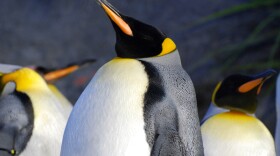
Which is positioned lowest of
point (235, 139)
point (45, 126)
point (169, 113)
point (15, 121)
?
point (235, 139)

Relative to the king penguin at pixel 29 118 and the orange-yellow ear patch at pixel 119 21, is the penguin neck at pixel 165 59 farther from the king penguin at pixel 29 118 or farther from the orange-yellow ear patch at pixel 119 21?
the king penguin at pixel 29 118

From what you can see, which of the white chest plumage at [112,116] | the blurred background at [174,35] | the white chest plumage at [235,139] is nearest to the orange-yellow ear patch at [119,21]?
the white chest plumage at [112,116]

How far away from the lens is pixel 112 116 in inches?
129

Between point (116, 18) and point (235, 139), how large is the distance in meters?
1.25

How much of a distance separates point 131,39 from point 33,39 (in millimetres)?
5174

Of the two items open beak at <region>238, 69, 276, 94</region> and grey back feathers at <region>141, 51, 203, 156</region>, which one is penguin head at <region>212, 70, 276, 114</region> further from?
grey back feathers at <region>141, 51, 203, 156</region>

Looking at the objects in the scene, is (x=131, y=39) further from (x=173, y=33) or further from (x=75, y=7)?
(x=75, y=7)

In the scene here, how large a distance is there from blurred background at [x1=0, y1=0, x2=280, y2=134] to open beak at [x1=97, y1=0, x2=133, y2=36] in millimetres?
4125

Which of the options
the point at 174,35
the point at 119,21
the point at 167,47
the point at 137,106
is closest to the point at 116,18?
the point at 119,21

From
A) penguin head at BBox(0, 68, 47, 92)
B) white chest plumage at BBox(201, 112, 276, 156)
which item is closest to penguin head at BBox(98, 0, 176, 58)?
white chest plumage at BBox(201, 112, 276, 156)

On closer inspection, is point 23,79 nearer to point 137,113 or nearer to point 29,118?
point 29,118

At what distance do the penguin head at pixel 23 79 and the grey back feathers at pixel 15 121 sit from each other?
13cm

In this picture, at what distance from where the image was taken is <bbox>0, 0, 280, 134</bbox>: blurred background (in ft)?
25.0

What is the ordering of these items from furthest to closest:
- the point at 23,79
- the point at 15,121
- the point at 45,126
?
1. the point at 23,79
2. the point at 45,126
3. the point at 15,121
